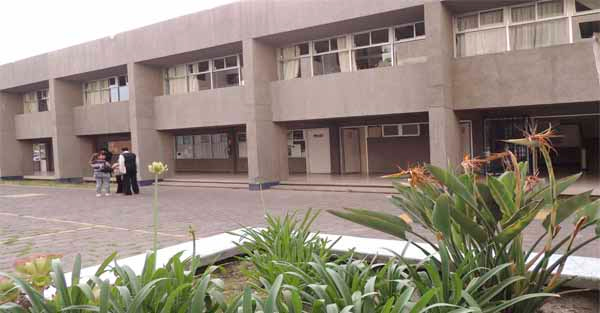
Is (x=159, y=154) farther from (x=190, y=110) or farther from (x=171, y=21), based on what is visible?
(x=171, y=21)

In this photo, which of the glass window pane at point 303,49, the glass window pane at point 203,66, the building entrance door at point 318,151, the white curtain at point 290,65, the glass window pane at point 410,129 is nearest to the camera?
the glass window pane at point 303,49

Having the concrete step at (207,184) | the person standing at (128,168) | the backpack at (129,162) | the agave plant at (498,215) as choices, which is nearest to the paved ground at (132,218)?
the person standing at (128,168)

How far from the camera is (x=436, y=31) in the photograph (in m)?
14.0

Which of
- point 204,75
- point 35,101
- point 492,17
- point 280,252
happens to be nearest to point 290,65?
point 204,75

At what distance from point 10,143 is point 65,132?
22.0 ft

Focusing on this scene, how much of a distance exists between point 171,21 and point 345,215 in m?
19.0

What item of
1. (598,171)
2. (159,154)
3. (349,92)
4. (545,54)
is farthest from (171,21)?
(598,171)

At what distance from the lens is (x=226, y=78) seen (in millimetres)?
21281

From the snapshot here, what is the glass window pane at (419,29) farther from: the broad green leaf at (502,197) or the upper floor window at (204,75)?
the broad green leaf at (502,197)

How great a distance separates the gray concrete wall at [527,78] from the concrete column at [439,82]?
65cm

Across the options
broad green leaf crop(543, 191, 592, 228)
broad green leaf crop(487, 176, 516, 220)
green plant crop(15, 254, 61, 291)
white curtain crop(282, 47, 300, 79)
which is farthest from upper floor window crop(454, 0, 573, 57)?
green plant crop(15, 254, 61, 291)

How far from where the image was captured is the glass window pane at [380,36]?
54.0ft

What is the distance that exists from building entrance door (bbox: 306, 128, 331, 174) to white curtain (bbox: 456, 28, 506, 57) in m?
8.38

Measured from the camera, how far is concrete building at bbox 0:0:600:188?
13.9 metres
